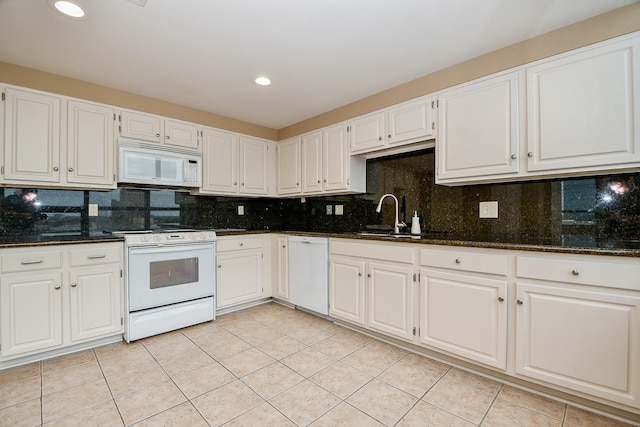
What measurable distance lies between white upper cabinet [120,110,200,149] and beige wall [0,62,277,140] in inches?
3.2

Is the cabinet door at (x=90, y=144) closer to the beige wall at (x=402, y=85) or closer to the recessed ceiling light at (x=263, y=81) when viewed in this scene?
the beige wall at (x=402, y=85)

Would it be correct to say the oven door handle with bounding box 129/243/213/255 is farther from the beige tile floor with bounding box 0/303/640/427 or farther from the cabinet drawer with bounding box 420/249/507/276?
the cabinet drawer with bounding box 420/249/507/276

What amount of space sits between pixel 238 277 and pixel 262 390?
1623 millimetres

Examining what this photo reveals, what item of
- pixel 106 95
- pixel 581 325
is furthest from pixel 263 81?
pixel 581 325

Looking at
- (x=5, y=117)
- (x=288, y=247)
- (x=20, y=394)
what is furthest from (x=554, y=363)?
(x=5, y=117)

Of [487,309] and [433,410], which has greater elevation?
[487,309]

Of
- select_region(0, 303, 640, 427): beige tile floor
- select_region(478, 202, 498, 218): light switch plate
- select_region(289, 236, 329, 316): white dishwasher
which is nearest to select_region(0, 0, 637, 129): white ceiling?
select_region(478, 202, 498, 218): light switch plate

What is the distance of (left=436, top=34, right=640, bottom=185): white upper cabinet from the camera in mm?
1659

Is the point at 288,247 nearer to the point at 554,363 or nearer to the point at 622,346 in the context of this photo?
the point at 554,363

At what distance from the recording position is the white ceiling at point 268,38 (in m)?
1.72

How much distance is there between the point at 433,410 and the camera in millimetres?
1659

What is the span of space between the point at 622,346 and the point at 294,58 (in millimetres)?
2705

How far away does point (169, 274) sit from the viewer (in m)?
2.76

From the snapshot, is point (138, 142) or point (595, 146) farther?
point (138, 142)
